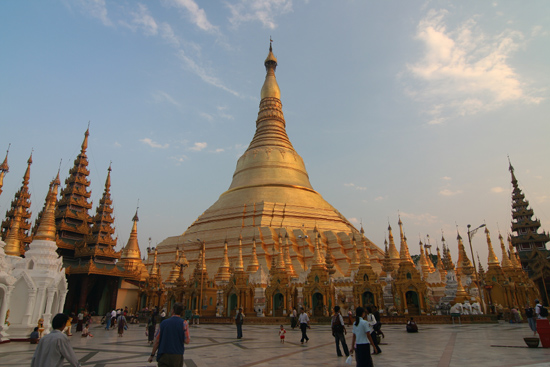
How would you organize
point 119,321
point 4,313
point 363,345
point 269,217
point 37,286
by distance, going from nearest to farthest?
point 363,345
point 4,313
point 37,286
point 119,321
point 269,217

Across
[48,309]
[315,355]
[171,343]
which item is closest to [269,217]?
[48,309]

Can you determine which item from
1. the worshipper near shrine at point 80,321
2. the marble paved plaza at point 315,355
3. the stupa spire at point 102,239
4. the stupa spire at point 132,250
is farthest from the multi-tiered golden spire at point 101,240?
the marble paved plaza at point 315,355

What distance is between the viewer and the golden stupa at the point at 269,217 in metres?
35.8

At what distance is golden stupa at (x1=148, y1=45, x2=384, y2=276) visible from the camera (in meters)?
35.8

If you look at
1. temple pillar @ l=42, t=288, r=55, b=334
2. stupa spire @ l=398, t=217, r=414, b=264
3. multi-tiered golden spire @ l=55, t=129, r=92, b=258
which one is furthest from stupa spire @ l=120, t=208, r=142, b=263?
stupa spire @ l=398, t=217, r=414, b=264

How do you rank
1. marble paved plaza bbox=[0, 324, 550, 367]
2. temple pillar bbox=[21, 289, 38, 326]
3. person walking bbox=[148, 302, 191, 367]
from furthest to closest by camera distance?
1. temple pillar bbox=[21, 289, 38, 326]
2. marble paved plaza bbox=[0, 324, 550, 367]
3. person walking bbox=[148, 302, 191, 367]

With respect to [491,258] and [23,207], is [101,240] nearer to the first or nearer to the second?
[23,207]

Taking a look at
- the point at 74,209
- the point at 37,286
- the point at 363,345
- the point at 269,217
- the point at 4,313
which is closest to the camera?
the point at 363,345

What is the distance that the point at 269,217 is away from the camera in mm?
39875

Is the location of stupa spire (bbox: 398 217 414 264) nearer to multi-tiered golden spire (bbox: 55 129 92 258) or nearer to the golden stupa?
the golden stupa

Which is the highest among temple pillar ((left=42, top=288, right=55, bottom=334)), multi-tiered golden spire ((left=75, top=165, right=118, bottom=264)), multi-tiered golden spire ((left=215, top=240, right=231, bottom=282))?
multi-tiered golden spire ((left=75, top=165, right=118, bottom=264))

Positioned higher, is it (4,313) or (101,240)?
(101,240)

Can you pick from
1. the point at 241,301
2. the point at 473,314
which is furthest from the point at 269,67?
the point at 473,314

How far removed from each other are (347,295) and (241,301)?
767 centimetres
